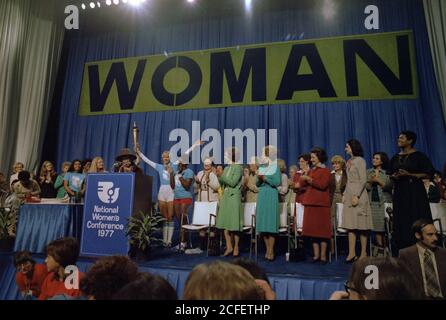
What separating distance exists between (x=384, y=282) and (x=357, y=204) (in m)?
2.42

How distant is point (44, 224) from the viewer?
3781 millimetres

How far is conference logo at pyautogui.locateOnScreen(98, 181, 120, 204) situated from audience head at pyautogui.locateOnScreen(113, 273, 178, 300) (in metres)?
2.48

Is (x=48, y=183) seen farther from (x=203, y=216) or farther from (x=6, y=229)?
(x=203, y=216)

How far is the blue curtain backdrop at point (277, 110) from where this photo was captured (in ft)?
18.7

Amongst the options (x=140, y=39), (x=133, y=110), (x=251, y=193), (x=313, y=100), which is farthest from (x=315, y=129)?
(x=140, y=39)

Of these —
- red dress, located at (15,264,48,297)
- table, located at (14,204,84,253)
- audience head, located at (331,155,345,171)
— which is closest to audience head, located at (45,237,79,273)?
red dress, located at (15,264,48,297)

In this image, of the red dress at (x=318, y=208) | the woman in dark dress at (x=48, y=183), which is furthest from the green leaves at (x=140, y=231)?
the woman in dark dress at (x=48, y=183)

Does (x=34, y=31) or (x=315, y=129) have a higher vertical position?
(x=34, y=31)

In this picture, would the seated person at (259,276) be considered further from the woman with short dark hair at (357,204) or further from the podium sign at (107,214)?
the woman with short dark hair at (357,204)

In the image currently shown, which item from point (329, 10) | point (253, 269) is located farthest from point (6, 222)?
point (329, 10)

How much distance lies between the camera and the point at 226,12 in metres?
6.91

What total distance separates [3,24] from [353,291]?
7470 mm

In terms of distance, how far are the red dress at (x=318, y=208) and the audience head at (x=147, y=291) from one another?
2.55 m
